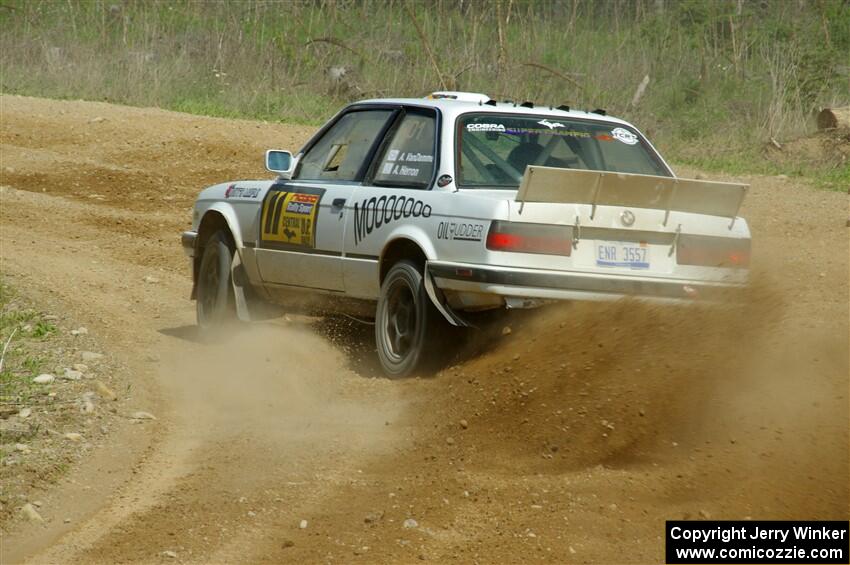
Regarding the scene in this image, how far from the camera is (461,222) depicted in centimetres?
667

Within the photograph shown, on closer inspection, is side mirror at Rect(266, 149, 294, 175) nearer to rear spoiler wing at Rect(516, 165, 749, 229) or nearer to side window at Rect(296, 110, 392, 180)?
side window at Rect(296, 110, 392, 180)

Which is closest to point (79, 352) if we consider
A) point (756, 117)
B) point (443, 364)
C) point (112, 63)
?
point (443, 364)

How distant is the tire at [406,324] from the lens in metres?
6.96

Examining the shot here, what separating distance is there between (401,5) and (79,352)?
14875 mm

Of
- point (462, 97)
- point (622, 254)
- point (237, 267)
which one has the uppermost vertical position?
point (462, 97)

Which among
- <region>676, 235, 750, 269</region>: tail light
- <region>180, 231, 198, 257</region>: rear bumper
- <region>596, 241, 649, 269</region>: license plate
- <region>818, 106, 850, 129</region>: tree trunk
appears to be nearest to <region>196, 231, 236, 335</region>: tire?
<region>180, 231, 198, 257</region>: rear bumper

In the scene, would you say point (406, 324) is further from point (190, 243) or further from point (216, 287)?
point (190, 243)

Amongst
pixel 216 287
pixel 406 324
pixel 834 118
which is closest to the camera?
pixel 406 324

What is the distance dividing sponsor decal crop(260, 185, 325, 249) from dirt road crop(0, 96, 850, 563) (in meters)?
0.72

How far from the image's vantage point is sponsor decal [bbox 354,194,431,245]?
7.08 meters

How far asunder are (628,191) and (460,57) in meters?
13.0

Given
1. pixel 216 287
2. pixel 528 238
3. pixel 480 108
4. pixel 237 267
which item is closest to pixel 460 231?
pixel 528 238

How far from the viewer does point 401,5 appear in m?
21.9
